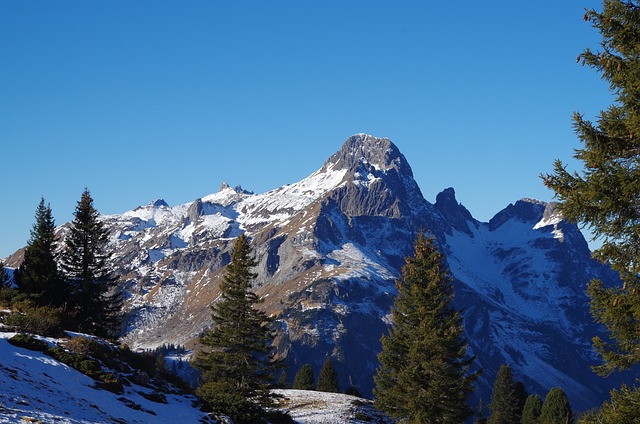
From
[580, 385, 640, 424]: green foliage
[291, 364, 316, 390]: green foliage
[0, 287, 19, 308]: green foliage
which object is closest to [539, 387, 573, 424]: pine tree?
[291, 364, 316, 390]: green foliage

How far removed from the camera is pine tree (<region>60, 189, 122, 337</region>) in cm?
5675

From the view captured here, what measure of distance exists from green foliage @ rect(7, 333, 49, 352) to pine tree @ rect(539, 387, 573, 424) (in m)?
75.2

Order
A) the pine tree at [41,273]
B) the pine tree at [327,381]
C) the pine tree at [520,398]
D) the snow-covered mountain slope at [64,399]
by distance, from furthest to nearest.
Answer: the pine tree at [520,398] < the pine tree at [327,381] < the pine tree at [41,273] < the snow-covered mountain slope at [64,399]

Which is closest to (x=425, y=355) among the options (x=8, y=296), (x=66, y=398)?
(x=66, y=398)

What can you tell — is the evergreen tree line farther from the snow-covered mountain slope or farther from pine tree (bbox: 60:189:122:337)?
the snow-covered mountain slope

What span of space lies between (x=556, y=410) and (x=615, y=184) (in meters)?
83.0

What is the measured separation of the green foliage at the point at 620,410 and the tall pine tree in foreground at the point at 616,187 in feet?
0.12

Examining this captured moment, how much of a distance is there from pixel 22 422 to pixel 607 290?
17.6m

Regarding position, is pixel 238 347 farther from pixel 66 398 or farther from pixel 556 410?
pixel 556 410

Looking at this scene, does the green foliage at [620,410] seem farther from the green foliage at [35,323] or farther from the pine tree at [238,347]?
the pine tree at [238,347]

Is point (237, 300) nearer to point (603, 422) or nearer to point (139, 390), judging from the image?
point (139, 390)

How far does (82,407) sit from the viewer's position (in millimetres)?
23578

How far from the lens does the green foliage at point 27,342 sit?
29.1 meters

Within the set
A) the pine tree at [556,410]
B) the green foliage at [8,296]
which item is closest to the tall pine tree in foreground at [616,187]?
the green foliage at [8,296]
